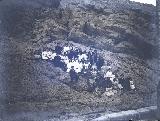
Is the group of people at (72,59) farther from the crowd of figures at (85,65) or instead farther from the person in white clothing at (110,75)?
the person in white clothing at (110,75)

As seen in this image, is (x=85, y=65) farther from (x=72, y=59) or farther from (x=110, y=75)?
(x=110, y=75)

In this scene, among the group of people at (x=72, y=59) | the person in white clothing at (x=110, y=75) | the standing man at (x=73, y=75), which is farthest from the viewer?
the person in white clothing at (x=110, y=75)

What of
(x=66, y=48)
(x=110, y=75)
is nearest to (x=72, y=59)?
(x=66, y=48)

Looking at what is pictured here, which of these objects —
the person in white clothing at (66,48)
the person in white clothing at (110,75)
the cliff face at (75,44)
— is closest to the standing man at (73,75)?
the cliff face at (75,44)

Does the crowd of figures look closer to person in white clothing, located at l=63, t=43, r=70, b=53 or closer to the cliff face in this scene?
person in white clothing, located at l=63, t=43, r=70, b=53

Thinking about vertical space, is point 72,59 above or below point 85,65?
above

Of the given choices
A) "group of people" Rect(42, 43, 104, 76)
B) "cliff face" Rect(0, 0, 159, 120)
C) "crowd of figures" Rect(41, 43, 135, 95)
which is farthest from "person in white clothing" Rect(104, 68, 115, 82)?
"group of people" Rect(42, 43, 104, 76)

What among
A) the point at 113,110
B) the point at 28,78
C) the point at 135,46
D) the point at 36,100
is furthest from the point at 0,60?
the point at 135,46
